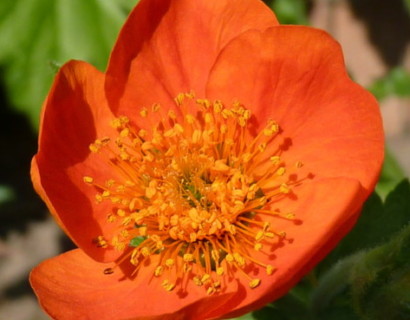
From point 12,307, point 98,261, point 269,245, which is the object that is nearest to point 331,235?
point 269,245

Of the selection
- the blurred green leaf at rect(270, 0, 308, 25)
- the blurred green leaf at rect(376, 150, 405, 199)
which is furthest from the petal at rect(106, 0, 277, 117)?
the blurred green leaf at rect(270, 0, 308, 25)

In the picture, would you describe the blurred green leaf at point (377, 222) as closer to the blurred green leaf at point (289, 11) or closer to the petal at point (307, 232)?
the petal at point (307, 232)

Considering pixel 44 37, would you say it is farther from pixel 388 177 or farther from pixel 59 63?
pixel 388 177

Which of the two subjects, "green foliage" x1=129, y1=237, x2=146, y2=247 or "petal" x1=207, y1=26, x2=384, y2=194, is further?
"green foliage" x1=129, y1=237, x2=146, y2=247

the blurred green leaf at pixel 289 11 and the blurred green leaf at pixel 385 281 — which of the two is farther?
the blurred green leaf at pixel 289 11

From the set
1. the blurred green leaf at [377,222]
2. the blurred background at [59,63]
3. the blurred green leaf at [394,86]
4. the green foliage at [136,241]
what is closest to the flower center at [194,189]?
the green foliage at [136,241]

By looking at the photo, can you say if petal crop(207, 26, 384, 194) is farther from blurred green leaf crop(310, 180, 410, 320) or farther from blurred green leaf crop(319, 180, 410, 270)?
blurred green leaf crop(319, 180, 410, 270)
